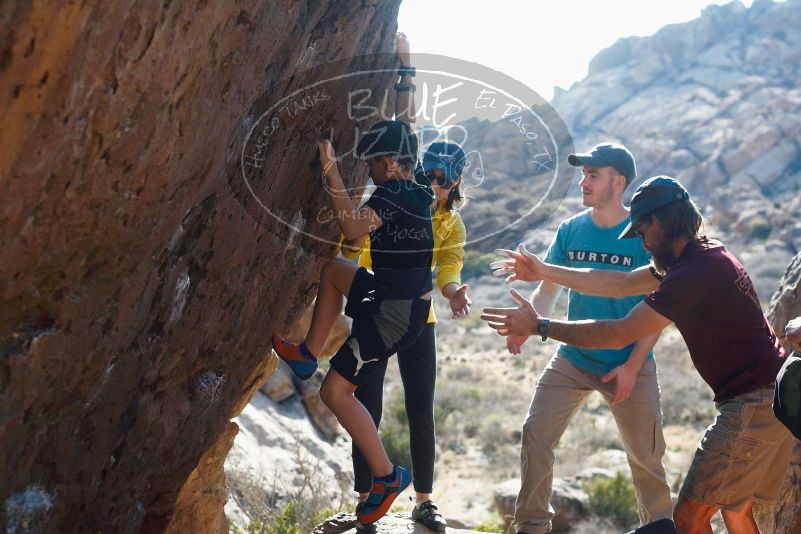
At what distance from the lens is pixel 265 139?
14.4 feet

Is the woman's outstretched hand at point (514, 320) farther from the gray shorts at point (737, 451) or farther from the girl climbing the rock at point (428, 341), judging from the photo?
the gray shorts at point (737, 451)

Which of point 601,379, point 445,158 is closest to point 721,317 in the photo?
point 601,379

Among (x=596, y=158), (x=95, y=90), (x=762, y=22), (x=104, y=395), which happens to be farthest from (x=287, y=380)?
(x=762, y=22)

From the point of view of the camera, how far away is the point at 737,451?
398 cm

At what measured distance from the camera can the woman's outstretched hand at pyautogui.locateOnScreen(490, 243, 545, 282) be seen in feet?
15.9

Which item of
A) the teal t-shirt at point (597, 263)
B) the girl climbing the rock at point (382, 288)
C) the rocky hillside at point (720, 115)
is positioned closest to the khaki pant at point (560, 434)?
the teal t-shirt at point (597, 263)

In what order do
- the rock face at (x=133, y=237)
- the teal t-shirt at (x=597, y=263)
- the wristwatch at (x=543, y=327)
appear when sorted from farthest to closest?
the teal t-shirt at (x=597, y=263), the wristwatch at (x=543, y=327), the rock face at (x=133, y=237)

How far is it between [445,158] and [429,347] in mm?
1065

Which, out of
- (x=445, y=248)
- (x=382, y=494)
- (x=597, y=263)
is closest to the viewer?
(x=382, y=494)

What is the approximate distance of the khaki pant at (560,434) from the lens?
501 cm

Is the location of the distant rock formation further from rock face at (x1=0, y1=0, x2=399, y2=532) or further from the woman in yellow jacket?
rock face at (x1=0, y1=0, x2=399, y2=532)

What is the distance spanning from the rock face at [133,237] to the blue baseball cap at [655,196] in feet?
5.83

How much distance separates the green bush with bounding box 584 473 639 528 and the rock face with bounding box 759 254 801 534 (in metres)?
6.33

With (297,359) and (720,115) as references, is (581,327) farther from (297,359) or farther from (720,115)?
(720,115)
